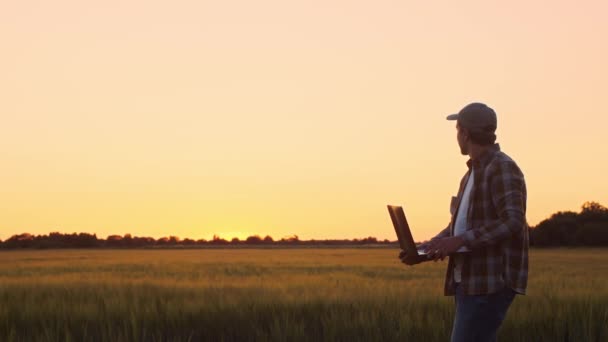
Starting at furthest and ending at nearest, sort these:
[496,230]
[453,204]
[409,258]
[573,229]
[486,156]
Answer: [573,229] → [453,204] → [486,156] → [409,258] → [496,230]

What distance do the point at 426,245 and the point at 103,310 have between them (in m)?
5.58

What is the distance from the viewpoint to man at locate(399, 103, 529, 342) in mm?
3543

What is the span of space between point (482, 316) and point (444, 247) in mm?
386

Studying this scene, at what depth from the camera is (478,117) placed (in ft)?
12.1

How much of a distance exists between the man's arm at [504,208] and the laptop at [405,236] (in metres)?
0.23

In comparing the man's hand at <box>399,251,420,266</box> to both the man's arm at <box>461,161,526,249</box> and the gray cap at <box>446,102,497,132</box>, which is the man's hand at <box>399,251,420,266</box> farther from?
the gray cap at <box>446,102,497,132</box>

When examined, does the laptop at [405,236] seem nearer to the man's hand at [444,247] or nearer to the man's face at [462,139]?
the man's hand at [444,247]

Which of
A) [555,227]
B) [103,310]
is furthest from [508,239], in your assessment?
[555,227]

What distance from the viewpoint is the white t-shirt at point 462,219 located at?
3732mm

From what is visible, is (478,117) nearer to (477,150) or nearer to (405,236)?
(477,150)

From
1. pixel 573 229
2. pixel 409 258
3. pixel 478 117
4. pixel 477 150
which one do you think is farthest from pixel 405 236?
pixel 573 229

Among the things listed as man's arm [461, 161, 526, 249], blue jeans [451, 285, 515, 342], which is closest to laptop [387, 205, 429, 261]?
man's arm [461, 161, 526, 249]

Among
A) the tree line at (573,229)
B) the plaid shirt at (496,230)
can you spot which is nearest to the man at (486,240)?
the plaid shirt at (496,230)

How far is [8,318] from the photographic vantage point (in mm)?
8172
